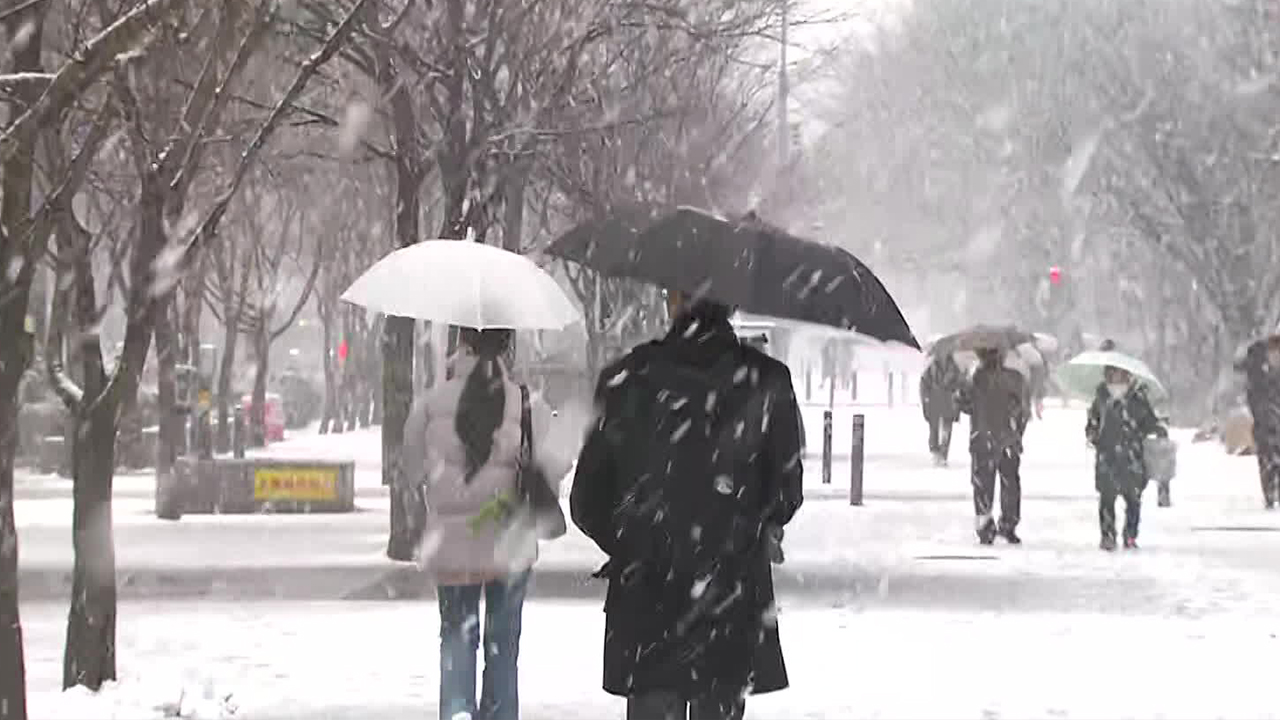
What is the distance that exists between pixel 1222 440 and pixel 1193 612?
28.4 m

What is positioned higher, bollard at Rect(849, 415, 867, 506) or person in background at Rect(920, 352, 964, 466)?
person in background at Rect(920, 352, 964, 466)

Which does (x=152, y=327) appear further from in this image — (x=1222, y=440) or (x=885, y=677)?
(x=1222, y=440)

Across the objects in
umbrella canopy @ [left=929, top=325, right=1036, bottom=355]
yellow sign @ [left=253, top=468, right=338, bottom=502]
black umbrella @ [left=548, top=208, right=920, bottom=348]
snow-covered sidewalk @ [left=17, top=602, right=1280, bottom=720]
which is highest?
umbrella canopy @ [left=929, top=325, right=1036, bottom=355]

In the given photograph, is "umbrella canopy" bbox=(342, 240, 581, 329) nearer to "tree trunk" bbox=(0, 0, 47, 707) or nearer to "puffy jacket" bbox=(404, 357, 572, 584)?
"puffy jacket" bbox=(404, 357, 572, 584)

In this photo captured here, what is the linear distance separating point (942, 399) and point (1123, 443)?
16966 millimetres

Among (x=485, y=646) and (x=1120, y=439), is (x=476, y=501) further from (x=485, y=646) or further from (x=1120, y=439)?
(x=1120, y=439)

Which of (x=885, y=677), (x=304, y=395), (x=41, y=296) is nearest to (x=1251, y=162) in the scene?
(x=41, y=296)

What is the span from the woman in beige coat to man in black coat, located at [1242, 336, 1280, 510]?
18.1 metres

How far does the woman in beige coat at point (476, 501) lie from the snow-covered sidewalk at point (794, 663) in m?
1.90

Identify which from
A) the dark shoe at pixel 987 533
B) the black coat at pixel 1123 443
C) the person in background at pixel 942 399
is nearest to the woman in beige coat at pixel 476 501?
the black coat at pixel 1123 443

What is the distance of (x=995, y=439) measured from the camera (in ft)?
68.8

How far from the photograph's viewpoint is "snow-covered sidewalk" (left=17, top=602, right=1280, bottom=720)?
437 inches

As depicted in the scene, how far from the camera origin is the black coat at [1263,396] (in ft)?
83.8

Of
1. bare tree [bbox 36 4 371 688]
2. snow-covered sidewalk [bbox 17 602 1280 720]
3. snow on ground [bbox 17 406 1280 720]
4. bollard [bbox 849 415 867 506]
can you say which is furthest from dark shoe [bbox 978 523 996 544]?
bare tree [bbox 36 4 371 688]
